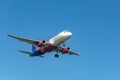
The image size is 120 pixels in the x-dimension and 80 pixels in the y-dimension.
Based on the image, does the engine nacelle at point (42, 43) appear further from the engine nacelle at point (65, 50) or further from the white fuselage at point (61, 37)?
the engine nacelle at point (65, 50)

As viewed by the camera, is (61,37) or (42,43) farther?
(42,43)

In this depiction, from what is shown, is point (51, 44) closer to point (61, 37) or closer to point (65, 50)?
point (61, 37)

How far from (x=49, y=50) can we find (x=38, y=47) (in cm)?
710

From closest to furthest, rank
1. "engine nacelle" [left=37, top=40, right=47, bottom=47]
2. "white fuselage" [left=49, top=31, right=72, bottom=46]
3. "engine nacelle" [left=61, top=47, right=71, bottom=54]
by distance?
"white fuselage" [left=49, top=31, right=72, bottom=46] → "engine nacelle" [left=37, top=40, right=47, bottom=47] → "engine nacelle" [left=61, top=47, right=71, bottom=54]

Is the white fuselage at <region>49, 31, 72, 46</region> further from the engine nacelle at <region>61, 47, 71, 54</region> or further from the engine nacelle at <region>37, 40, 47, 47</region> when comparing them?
the engine nacelle at <region>61, 47, 71, 54</region>

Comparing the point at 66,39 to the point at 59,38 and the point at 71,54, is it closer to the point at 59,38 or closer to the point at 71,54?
the point at 59,38

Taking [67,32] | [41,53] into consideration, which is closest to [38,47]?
[41,53]

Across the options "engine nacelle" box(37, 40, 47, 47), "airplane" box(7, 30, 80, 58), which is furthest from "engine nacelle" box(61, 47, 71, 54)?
"engine nacelle" box(37, 40, 47, 47)

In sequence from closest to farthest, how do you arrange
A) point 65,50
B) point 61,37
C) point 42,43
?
1. point 61,37
2. point 42,43
3. point 65,50

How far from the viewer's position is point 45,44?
17550 cm

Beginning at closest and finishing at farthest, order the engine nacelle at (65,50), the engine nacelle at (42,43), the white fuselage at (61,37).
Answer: the white fuselage at (61,37) < the engine nacelle at (42,43) < the engine nacelle at (65,50)

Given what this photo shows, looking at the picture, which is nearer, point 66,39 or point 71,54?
point 66,39

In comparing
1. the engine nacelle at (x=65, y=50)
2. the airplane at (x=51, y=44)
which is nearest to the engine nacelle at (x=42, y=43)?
the airplane at (x=51, y=44)

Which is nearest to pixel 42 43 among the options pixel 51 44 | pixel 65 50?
pixel 51 44
